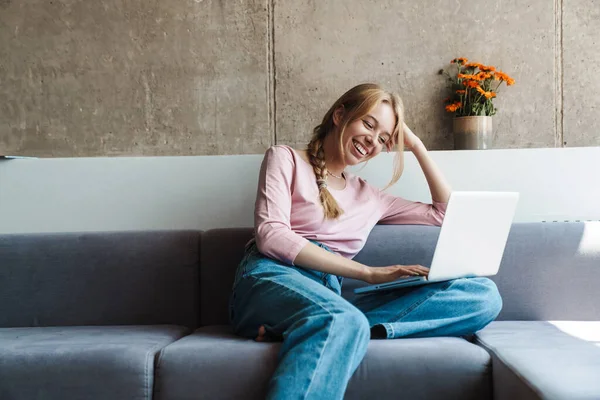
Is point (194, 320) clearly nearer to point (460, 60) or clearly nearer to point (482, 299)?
point (482, 299)

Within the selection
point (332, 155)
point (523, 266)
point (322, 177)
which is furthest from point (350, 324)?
point (523, 266)

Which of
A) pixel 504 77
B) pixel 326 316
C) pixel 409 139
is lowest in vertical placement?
pixel 326 316

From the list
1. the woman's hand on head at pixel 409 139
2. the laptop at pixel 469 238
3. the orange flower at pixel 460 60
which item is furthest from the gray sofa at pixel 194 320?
the orange flower at pixel 460 60

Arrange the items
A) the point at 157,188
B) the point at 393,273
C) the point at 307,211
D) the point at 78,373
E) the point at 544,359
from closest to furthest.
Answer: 1. the point at 544,359
2. the point at 78,373
3. the point at 393,273
4. the point at 307,211
5. the point at 157,188

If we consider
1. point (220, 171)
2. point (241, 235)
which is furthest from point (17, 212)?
point (241, 235)

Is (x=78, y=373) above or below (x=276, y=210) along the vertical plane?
below

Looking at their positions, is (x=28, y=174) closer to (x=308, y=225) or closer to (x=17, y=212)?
(x=17, y=212)

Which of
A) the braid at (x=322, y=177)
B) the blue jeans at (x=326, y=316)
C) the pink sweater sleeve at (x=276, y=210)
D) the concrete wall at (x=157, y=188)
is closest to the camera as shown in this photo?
the blue jeans at (x=326, y=316)

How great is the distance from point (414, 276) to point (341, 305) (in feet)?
1.08

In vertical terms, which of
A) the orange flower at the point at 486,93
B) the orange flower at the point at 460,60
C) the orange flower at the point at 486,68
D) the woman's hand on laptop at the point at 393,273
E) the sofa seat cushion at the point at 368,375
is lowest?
the sofa seat cushion at the point at 368,375

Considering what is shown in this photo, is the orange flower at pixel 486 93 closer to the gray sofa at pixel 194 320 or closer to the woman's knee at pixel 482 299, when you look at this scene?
the gray sofa at pixel 194 320

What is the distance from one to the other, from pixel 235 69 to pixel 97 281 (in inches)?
49.7

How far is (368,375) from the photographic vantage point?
66.1 inches

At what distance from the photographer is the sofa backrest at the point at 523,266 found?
7.54 feet
